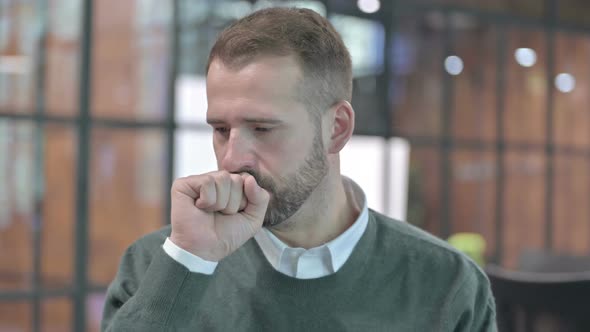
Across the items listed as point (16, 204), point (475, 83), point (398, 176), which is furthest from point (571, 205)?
point (16, 204)

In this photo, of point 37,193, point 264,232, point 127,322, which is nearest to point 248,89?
point 264,232

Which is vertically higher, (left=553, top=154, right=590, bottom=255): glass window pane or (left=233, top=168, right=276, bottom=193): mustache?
(left=233, top=168, right=276, bottom=193): mustache

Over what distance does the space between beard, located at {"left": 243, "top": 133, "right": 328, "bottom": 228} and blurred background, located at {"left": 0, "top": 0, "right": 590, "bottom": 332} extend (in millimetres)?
2362

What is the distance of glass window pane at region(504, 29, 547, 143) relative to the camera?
24.0 feet

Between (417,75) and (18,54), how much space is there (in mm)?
3422

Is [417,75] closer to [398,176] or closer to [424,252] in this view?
[398,176]

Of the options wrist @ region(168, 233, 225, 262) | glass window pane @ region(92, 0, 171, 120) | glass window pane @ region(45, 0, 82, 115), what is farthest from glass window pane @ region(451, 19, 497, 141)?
wrist @ region(168, 233, 225, 262)

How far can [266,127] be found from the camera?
1452mm

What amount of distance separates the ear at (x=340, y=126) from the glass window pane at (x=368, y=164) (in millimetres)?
4469

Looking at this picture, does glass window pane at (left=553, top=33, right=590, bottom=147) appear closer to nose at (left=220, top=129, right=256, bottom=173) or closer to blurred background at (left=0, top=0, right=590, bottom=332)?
blurred background at (left=0, top=0, right=590, bottom=332)

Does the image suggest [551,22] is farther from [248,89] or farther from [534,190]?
[248,89]

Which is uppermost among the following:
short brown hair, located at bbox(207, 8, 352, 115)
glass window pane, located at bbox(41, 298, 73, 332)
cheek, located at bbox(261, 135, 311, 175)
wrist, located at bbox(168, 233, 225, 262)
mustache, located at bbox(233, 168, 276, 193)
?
short brown hair, located at bbox(207, 8, 352, 115)

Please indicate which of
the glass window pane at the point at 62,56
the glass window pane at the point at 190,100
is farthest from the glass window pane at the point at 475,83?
the glass window pane at the point at 62,56

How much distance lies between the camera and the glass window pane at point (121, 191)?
4969mm
